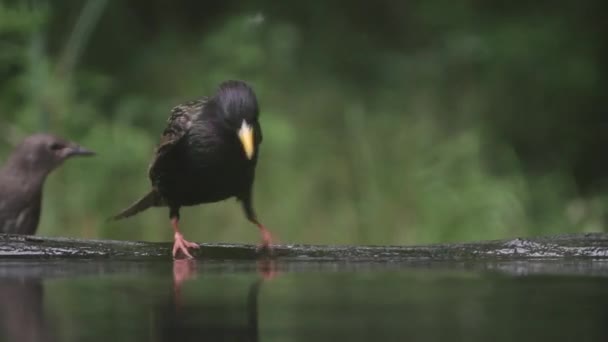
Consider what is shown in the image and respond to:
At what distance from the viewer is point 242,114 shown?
11.9ft

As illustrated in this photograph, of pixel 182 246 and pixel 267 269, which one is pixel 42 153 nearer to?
pixel 182 246

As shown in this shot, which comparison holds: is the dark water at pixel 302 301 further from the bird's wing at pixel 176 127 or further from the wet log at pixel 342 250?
the bird's wing at pixel 176 127

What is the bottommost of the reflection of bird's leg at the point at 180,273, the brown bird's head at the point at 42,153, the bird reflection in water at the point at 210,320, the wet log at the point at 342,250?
the bird reflection in water at the point at 210,320

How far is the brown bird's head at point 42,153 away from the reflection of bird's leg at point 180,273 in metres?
2.26

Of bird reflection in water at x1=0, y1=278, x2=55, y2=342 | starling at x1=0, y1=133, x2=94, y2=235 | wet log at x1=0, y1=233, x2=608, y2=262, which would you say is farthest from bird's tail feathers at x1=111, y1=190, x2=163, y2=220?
bird reflection in water at x1=0, y1=278, x2=55, y2=342

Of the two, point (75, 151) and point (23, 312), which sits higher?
point (75, 151)

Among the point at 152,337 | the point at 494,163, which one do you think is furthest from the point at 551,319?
the point at 494,163

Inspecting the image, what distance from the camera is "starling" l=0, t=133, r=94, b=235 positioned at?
195 inches

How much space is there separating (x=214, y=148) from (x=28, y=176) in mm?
1713

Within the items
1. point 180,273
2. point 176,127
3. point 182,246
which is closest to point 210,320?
point 180,273

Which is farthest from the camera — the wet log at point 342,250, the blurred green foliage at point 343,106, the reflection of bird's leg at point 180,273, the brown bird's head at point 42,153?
the blurred green foliage at point 343,106

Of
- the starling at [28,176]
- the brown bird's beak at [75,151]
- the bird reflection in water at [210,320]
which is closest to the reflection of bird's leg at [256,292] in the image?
the bird reflection in water at [210,320]

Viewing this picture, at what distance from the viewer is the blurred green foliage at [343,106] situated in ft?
18.8

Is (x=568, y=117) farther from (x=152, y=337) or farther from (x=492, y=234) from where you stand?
(x=152, y=337)
